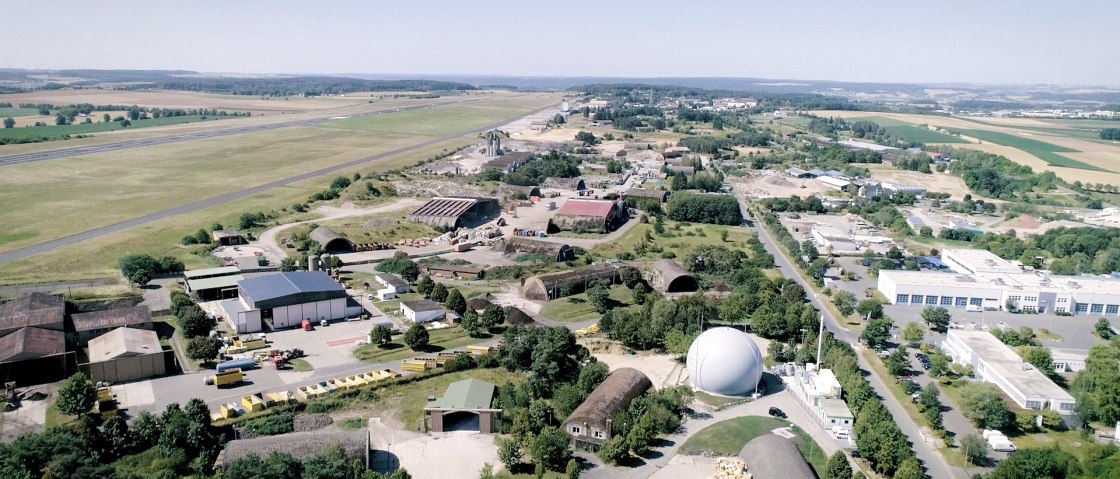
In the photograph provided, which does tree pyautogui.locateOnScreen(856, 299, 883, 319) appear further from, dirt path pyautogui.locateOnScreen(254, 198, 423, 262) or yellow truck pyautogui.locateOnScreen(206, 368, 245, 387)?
dirt path pyautogui.locateOnScreen(254, 198, 423, 262)


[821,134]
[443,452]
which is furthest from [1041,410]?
[821,134]

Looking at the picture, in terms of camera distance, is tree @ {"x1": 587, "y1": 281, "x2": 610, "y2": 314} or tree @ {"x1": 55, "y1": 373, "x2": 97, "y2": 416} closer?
tree @ {"x1": 55, "y1": 373, "x2": 97, "y2": 416}

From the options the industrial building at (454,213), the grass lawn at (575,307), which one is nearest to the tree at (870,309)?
the grass lawn at (575,307)

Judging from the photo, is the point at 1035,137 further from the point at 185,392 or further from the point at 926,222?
the point at 185,392

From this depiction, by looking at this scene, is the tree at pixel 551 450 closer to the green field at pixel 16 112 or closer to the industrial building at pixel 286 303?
the industrial building at pixel 286 303

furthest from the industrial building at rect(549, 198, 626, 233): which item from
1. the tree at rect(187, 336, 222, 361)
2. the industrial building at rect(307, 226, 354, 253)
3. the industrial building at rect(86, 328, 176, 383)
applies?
the industrial building at rect(86, 328, 176, 383)

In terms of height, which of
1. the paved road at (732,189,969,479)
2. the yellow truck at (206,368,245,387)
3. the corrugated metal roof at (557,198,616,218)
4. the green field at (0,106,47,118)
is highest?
the green field at (0,106,47,118)
